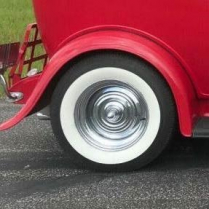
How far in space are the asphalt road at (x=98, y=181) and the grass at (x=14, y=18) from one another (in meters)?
5.30

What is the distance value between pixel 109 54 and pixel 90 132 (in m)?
0.59

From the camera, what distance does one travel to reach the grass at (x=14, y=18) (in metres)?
9.92

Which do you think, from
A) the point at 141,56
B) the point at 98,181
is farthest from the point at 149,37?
the point at 98,181

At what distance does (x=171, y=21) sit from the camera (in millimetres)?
3904

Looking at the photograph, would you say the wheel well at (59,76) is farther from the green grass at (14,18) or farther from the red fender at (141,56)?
the green grass at (14,18)

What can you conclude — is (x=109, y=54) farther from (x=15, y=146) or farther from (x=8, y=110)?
(x=8, y=110)

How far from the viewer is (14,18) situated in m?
11.0

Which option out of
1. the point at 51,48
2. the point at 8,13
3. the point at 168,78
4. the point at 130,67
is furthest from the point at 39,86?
the point at 8,13

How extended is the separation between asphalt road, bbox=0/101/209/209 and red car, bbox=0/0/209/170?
15 cm

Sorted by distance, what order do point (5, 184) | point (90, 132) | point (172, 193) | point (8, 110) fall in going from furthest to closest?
1. point (8, 110)
2. point (90, 132)
3. point (5, 184)
4. point (172, 193)

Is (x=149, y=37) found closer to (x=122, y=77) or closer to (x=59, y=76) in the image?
(x=122, y=77)

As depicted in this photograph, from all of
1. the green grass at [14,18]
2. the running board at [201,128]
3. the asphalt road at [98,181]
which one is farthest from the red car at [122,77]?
the green grass at [14,18]

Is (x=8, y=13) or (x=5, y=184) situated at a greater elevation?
(x=5, y=184)

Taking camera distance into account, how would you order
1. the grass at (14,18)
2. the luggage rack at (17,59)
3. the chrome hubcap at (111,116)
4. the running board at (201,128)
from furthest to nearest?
the grass at (14,18) → the luggage rack at (17,59) → the chrome hubcap at (111,116) → the running board at (201,128)
